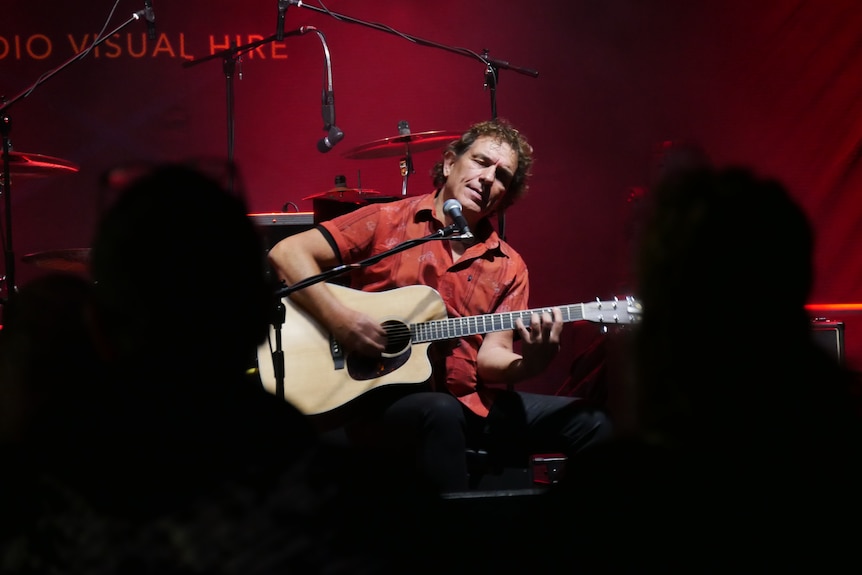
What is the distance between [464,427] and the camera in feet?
9.49

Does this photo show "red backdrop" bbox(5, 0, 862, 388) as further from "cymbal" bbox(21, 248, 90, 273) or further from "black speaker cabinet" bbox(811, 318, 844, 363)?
"cymbal" bbox(21, 248, 90, 273)

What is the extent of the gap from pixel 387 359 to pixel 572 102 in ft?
10.3

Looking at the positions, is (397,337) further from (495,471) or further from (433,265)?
(495,471)

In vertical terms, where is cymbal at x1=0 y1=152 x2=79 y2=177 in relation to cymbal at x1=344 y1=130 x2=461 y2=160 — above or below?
below

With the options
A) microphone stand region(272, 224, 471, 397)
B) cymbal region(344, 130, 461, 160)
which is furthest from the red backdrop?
microphone stand region(272, 224, 471, 397)

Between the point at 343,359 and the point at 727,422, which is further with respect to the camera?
the point at 343,359

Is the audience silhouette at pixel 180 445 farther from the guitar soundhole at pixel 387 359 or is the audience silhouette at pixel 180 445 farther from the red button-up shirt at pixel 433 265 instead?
the red button-up shirt at pixel 433 265

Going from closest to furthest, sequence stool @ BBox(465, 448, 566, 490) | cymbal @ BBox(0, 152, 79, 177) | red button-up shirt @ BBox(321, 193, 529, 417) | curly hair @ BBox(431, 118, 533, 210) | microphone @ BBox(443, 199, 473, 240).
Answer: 1. microphone @ BBox(443, 199, 473, 240)
2. stool @ BBox(465, 448, 566, 490)
3. red button-up shirt @ BBox(321, 193, 529, 417)
4. curly hair @ BBox(431, 118, 533, 210)
5. cymbal @ BBox(0, 152, 79, 177)

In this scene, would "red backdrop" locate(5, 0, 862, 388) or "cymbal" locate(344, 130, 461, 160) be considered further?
"red backdrop" locate(5, 0, 862, 388)

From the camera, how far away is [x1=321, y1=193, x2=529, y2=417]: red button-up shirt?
10.7 ft

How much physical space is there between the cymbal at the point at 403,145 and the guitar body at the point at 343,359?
1503 mm

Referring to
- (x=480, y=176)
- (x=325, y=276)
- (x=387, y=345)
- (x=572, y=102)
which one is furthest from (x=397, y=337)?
(x=572, y=102)

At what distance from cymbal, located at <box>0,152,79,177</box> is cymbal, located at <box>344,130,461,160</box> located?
150 cm

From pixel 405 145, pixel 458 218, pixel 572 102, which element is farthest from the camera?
pixel 572 102
